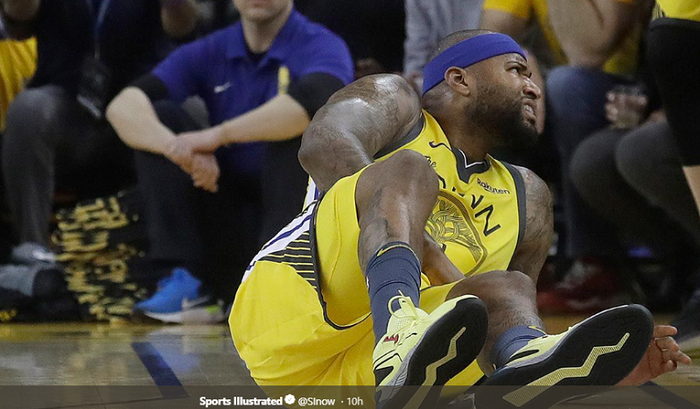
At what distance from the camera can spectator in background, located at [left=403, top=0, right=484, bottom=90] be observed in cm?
535

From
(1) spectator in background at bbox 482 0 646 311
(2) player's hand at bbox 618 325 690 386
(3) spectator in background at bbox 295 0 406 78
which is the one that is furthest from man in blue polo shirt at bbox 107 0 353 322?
(2) player's hand at bbox 618 325 690 386

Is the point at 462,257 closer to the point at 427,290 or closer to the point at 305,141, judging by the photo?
the point at 427,290

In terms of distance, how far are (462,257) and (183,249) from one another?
106 inches

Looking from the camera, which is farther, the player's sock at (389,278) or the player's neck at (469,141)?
the player's neck at (469,141)

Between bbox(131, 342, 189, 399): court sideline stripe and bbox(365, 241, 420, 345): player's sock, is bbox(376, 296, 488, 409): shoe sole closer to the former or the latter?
bbox(365, 241, 420, 345): player's sock

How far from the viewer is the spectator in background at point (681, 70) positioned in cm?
387

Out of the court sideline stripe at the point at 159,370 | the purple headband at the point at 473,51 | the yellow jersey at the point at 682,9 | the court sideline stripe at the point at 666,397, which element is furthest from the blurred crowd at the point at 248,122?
the purple headband at the point at 473,51

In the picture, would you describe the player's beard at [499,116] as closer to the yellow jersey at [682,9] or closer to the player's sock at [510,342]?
the player's sock at [510,342]

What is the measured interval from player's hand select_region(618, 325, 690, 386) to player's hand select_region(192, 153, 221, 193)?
3.14 meters

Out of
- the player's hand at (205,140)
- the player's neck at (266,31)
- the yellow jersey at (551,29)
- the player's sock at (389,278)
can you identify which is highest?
the player's sock at (389,278)

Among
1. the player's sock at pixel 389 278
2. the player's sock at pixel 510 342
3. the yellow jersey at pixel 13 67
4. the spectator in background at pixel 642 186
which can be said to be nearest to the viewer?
the player's sock at pixel 389 278

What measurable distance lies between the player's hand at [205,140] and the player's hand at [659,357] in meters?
3.14

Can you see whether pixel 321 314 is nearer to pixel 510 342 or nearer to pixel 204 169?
pixel 510 342

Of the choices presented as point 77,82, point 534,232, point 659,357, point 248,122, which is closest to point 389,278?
point 659,357
